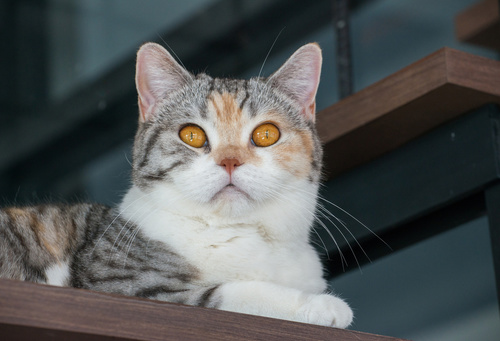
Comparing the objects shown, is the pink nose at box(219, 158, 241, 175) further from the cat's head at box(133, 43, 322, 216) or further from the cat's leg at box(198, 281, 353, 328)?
the cat's leg at box(198, 281, 353, 328)

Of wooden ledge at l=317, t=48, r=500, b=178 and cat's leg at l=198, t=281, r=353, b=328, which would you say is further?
wooden ledge at l=317, t=48, r=500, b=178

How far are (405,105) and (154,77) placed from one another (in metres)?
0.73

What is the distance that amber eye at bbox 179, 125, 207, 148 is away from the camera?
1.73 meters

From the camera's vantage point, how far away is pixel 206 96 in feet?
6.04

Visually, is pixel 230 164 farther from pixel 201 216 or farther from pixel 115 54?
pixel 115 54

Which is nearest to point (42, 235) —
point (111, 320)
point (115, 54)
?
point (111, 320)

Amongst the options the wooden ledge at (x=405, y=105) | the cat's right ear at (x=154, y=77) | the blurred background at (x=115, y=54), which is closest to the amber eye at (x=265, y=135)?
the cat's right ear at (x=154, y=77)

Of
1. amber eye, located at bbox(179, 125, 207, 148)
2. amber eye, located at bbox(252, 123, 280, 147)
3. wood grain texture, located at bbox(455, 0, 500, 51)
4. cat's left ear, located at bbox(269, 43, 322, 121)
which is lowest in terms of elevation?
amber eye, located at bbox(179, 125, 207, 148)

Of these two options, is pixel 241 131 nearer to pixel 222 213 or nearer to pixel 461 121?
pixel 222 213

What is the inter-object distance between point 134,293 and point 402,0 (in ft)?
7.67

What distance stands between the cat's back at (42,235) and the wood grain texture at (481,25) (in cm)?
180

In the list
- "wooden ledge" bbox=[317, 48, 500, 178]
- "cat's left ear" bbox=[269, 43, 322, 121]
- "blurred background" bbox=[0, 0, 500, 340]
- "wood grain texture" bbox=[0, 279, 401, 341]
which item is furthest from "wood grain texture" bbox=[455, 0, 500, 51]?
"wood grain texture" bbox=[0, 279, 401, 341]

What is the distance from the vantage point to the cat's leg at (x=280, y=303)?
142cm

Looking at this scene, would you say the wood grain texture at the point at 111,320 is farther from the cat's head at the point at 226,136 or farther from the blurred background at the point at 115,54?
the blurred background at the point at 115,54
